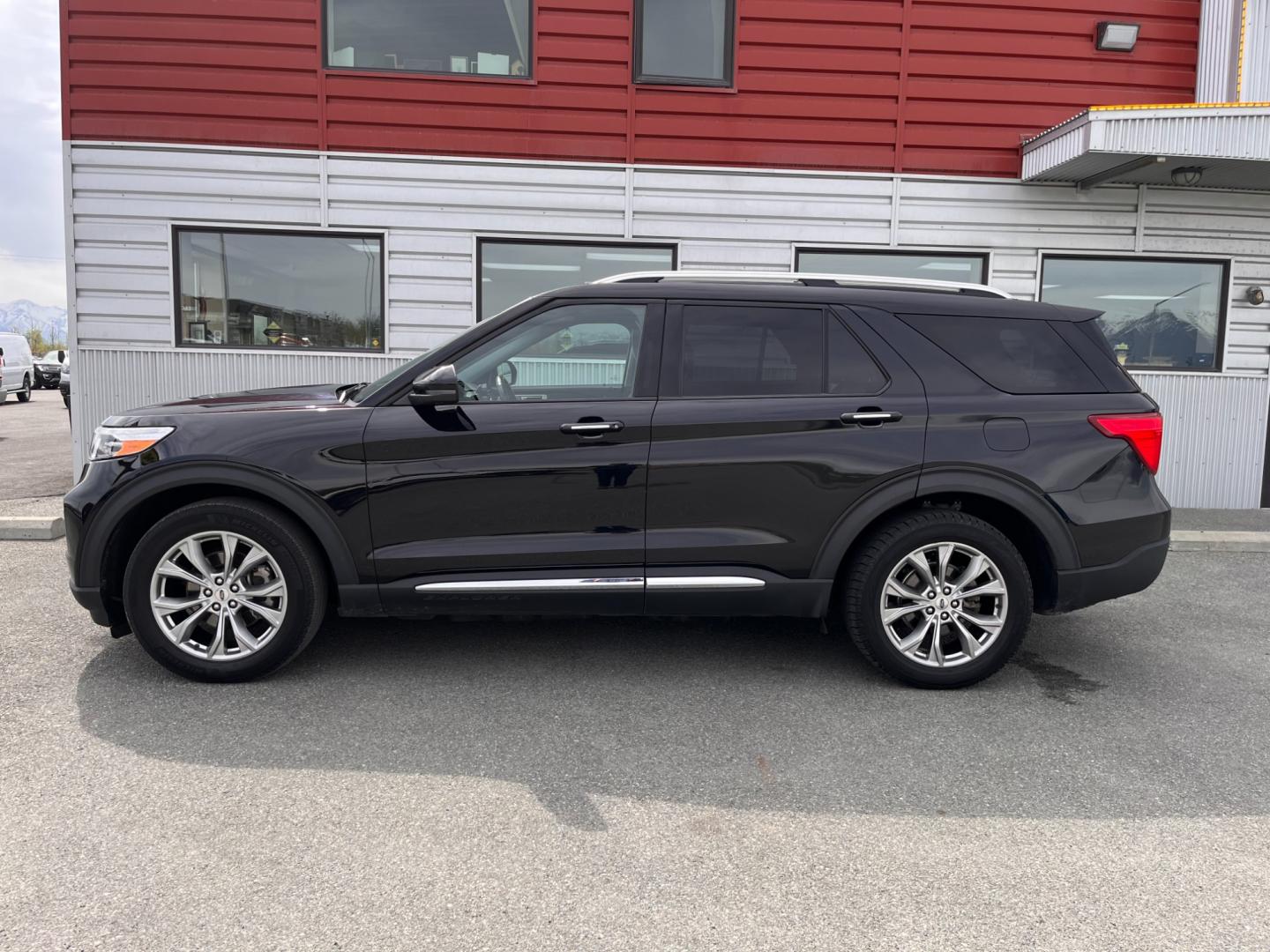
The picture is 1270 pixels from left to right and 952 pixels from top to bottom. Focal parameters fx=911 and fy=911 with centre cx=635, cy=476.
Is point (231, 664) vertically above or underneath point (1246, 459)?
underneath

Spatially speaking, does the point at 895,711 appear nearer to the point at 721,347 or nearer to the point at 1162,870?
the point at 1162,870

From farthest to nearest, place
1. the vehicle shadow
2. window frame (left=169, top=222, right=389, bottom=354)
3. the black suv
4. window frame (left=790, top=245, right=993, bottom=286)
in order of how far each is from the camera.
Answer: window frame (left=790, top=245, right=993, bottom=286) → window frame (left=169, top=222, right=389, bottom=354) → the black suv → the vehicle shadow

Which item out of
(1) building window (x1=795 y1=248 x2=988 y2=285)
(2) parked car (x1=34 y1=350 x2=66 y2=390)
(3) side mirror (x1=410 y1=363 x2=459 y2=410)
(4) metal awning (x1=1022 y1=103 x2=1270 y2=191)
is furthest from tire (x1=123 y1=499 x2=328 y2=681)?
(2) parked car (x1=34 y1=350 x2=66 y2=390)

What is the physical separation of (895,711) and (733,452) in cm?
128

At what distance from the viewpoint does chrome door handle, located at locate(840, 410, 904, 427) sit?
13.0 feet

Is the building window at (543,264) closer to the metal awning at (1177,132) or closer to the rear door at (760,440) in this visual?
the metal awning at (1177,132)

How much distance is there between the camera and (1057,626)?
16.8 feet

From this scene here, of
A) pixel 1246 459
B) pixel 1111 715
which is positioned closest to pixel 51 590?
pixel 1111 715

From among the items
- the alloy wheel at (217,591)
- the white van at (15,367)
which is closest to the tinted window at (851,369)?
the alloy wheel at (217,591)

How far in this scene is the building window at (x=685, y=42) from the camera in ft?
26.6

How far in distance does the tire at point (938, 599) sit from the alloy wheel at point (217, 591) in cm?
252

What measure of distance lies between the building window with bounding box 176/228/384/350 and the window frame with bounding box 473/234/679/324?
87 centimetres

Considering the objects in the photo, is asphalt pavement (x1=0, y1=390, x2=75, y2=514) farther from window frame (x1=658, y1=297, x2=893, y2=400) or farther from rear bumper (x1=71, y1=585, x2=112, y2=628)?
window frame (x1=658, y1=297, x2=893, y2=400)

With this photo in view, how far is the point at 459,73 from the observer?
8047mm
